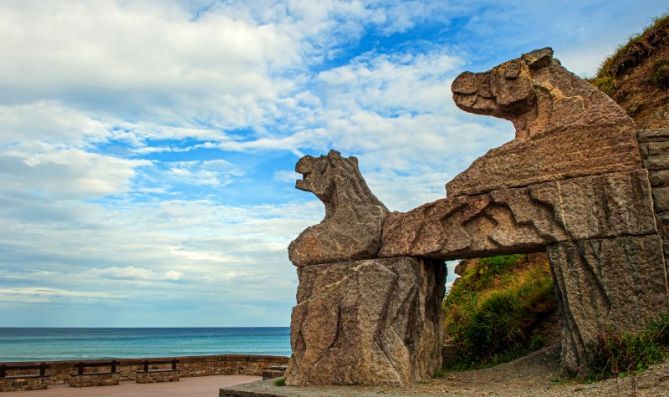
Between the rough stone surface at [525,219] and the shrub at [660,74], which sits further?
the shrub at [660,74]

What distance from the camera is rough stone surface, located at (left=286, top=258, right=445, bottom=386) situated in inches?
278

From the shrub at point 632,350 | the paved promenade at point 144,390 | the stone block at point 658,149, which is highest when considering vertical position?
the stone block at point 658,149

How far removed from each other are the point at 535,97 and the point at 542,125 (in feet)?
1.61

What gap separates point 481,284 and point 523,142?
6.70 metres

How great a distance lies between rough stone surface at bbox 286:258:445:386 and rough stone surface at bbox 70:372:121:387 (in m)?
8.54

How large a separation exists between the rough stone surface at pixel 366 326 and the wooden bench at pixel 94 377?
8.55m

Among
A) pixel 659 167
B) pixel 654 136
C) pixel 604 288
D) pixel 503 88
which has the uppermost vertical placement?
pixel 503 88

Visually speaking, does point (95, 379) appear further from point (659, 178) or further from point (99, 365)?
point (659, 178)

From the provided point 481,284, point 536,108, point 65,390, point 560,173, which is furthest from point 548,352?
point 65,390

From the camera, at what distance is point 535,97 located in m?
7.23

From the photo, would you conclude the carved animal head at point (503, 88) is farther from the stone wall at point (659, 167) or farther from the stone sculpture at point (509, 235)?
the stone wall at point (659, 167)

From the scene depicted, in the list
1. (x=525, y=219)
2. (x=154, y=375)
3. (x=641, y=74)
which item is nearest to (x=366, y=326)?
(x=525, y=219)

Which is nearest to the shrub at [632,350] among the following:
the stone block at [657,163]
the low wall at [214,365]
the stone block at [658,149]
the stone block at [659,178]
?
the stone block at [659,178]

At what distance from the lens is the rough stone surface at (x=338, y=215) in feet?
25.6
